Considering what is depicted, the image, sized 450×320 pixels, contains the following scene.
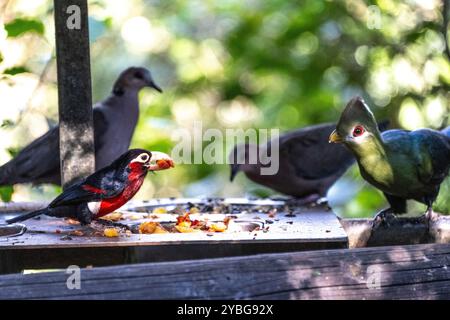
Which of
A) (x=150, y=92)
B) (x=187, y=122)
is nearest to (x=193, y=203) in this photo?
(x=187, y=122)

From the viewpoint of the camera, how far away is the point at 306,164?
5578 mm

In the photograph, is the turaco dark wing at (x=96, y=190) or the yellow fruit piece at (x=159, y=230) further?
the turaco dark wing at (x=96, y=190)

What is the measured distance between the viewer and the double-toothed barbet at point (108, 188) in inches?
148

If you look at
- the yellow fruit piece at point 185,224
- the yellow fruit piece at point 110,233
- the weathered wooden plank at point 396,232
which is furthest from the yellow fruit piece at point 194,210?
the yellow fruit piece at point 110,233

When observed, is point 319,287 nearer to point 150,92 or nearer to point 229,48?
point 229,48

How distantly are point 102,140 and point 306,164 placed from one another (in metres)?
1.35

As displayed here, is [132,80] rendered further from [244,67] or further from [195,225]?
[195,225]

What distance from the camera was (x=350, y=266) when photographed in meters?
2.98

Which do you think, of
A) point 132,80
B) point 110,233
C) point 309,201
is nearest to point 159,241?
point 110,233

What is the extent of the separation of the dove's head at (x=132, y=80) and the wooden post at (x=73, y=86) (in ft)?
5.12

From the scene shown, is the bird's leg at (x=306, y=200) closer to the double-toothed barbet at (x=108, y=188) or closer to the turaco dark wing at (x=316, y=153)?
the turaco dark wing at (x=316, y=153)

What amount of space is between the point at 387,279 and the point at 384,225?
1.18 m

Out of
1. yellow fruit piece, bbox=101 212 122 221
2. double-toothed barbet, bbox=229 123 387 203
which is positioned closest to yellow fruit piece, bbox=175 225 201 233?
yellow fruit piece, bbox=101 212 122 221
